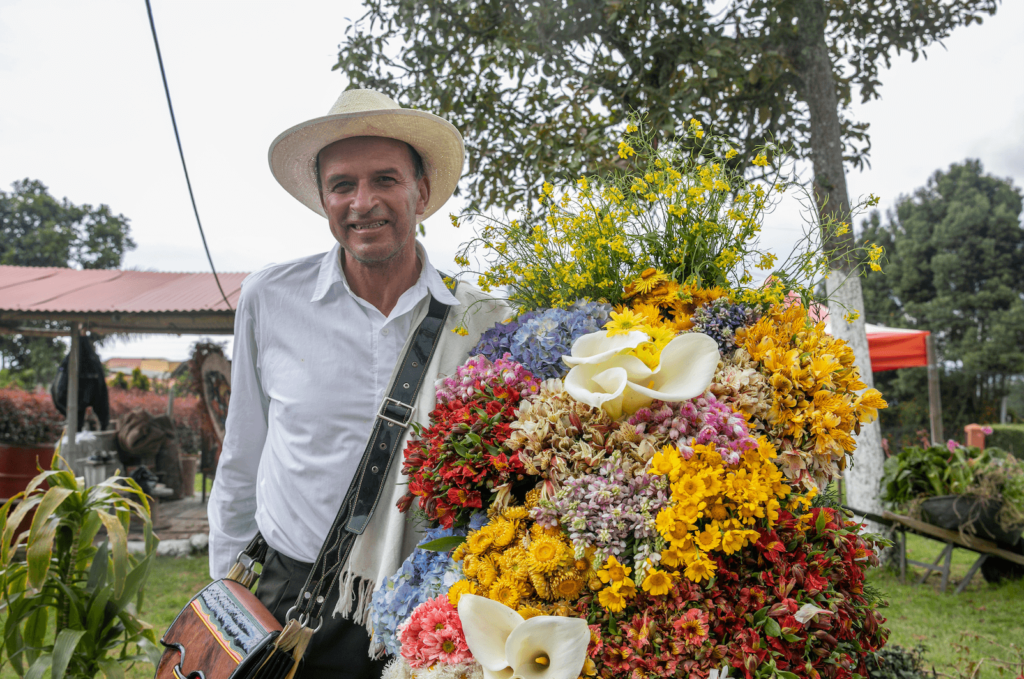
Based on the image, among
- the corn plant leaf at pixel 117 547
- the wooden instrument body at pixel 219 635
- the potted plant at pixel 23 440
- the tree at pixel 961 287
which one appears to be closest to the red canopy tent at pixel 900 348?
the corn plant leaf at pixel 117 547

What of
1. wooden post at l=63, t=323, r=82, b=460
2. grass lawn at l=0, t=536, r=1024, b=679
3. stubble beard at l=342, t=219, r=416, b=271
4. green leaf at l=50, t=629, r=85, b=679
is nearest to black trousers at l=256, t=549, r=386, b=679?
stubble beard at l=342, t=219, r=416, b=271

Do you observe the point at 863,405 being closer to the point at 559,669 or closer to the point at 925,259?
the point at 559,669

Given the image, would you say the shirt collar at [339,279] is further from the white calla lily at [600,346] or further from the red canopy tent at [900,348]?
the red canopy tent at [900,348]

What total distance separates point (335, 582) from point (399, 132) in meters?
1.28

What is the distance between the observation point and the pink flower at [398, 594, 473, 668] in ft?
3.41

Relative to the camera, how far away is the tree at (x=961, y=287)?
20812 mm

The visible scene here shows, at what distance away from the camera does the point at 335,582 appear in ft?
Result: 5.19

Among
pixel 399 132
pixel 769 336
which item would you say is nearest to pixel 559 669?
pixel 769 336

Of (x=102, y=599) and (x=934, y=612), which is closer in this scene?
(x=102, y=599)

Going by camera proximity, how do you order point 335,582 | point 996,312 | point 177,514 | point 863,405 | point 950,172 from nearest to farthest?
1. point 863,405
2. point 335,582
3. point 177,514
4. point 996,312
5. point 950,172

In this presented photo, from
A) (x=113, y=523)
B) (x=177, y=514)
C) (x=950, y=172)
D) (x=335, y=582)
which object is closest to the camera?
(x=335, y=582)

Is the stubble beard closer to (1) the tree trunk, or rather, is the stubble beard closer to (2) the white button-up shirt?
(2) the white button-up shirt

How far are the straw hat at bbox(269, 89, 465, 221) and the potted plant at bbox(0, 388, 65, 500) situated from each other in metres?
5.84

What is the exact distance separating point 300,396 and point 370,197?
599 millimetres
